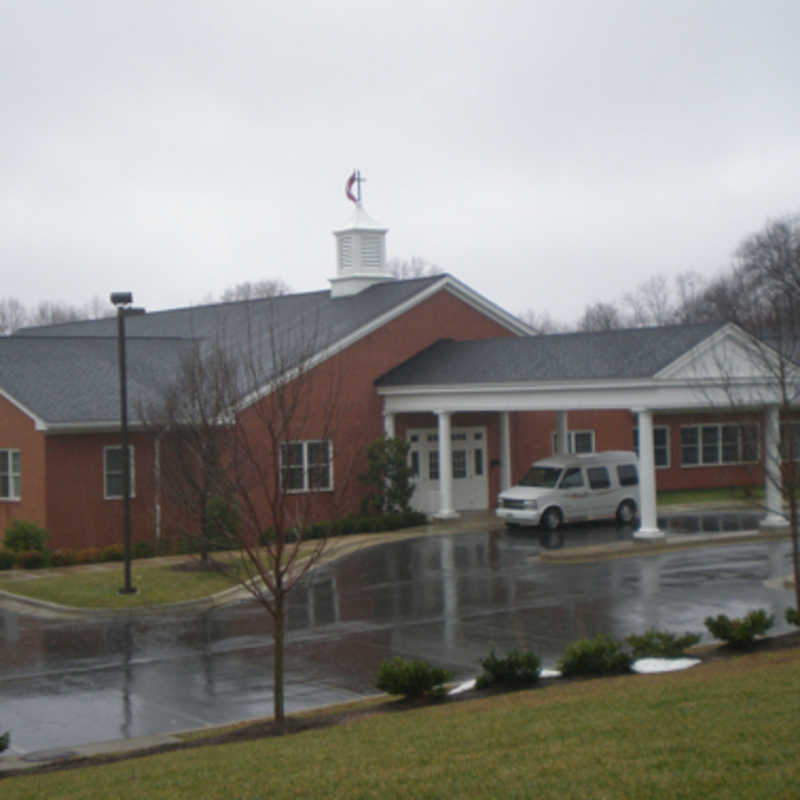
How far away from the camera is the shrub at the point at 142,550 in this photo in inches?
1041

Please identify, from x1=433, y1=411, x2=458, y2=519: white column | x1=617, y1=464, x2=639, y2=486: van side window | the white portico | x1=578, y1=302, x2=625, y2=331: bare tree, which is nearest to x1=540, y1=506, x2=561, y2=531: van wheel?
x1=617, y1=464, x2=639, y2=486: van side window

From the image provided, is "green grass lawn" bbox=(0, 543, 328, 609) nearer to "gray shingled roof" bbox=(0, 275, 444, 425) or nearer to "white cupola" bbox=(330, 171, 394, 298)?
"gray shingled roof" bbox=(0, 275, 444, 425)

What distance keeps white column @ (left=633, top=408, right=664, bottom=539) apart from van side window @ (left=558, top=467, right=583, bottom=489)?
367 centimetres

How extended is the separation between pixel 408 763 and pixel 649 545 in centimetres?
1811

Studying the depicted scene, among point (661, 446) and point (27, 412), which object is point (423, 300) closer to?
point (661, 446)

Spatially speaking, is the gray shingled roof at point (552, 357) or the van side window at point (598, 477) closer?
the gray shingled roof at point (552, 357)

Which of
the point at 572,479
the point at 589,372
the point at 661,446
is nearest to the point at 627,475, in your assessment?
the point at 572,479

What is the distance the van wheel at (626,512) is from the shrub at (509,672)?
62.8 ft

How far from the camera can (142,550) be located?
2658cm

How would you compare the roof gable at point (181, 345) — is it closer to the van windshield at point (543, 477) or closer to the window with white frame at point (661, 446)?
the van windshield at point (543, 477)

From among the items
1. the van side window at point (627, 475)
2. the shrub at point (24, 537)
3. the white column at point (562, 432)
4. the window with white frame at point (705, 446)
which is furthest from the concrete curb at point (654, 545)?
the window with white frame at point (705, 446)

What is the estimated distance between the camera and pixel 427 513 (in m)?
34.0

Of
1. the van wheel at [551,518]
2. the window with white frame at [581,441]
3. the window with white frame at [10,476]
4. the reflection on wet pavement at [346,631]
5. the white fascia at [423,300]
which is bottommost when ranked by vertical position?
the reflection on wet pavement at [346,631]

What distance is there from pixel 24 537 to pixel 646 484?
46.5 feet
